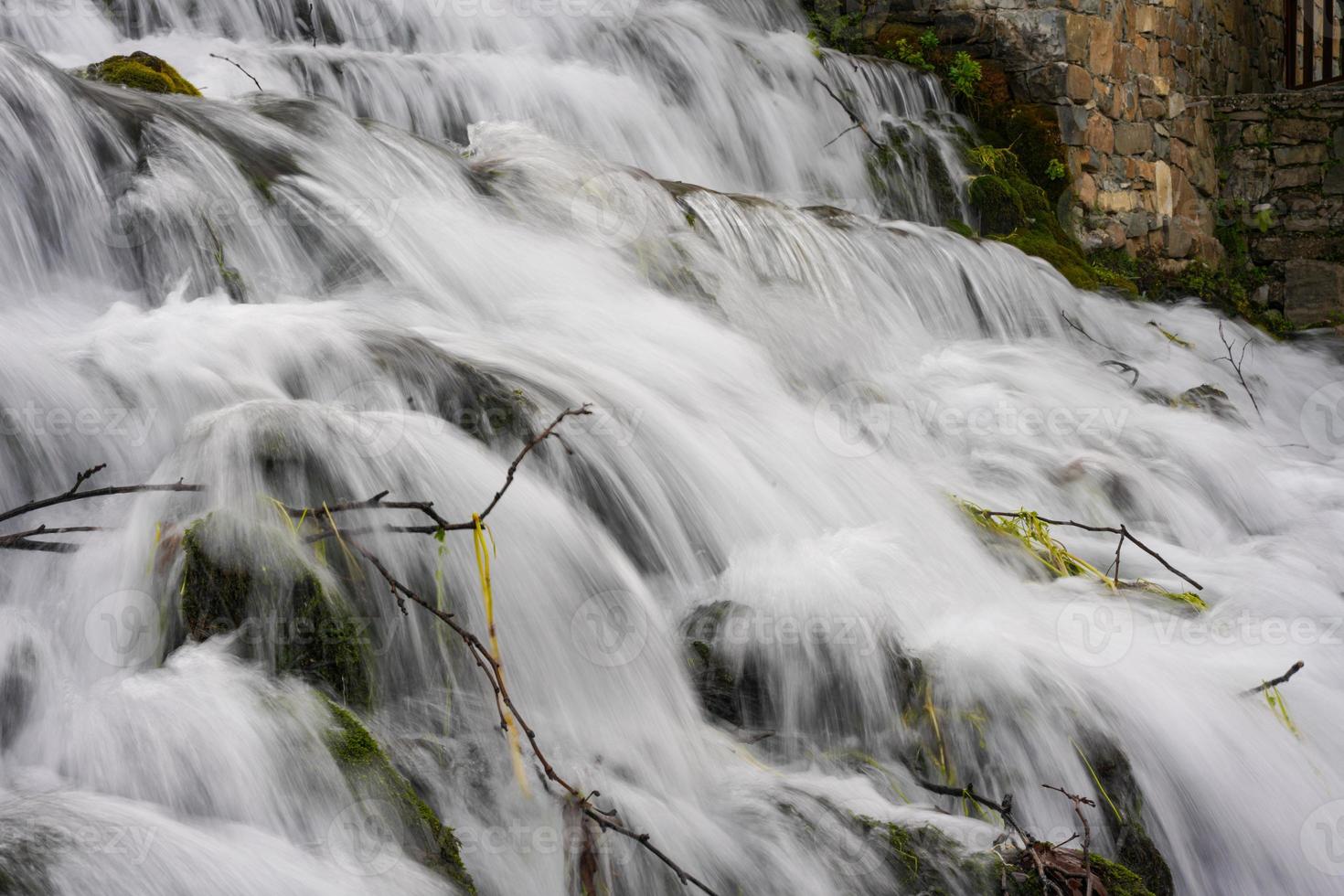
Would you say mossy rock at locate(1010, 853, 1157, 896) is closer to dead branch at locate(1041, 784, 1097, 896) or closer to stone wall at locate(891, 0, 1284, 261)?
dead branch at locate(1041, 784, 1097, 896)

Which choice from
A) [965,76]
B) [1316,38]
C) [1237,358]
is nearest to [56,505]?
[965,76]

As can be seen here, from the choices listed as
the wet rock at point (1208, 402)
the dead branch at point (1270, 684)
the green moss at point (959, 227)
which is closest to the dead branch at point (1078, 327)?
the wet rock at point (1208, 402)

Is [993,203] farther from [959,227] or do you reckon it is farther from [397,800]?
[397,800]

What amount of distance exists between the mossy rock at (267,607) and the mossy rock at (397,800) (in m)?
0.13

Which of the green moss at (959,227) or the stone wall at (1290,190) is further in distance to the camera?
the stone wall at (1290,190)

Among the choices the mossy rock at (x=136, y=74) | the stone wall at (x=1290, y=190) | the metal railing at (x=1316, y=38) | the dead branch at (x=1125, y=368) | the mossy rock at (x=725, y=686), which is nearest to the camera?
the mossy rock at (x=725, y=686)

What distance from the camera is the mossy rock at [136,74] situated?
4402 mm

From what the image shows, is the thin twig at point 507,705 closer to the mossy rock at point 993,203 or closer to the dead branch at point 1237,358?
the dead branch at point 1237,358

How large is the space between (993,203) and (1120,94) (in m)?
1.49

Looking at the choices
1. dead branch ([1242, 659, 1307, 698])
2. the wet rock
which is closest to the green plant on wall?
the wet rock

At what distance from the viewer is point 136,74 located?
174 inches

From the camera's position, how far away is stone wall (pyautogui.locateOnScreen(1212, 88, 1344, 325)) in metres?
8.48

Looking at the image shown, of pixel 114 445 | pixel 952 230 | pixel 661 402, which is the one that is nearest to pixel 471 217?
pixel 661 402

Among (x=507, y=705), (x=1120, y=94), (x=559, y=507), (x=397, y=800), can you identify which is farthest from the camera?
(x=1120, y=94)
